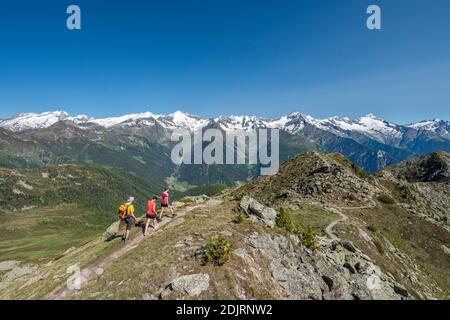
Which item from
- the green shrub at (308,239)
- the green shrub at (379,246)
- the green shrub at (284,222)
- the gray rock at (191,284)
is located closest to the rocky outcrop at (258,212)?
the green shrub at (284,222)

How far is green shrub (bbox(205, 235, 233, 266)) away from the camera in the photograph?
84.1ft

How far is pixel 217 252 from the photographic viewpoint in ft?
84.9

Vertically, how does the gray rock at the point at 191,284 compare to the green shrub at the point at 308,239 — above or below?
above

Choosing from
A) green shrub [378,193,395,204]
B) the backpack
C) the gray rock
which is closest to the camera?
the gray rock

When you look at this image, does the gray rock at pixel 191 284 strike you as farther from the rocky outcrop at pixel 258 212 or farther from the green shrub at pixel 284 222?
the green shrub at pixel 284 222

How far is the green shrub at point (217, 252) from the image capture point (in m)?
25.6

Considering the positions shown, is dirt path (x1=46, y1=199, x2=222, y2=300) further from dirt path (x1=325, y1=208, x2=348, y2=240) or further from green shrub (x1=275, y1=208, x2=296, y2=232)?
dirt path (x1=325, y1=208, x2=348, y2=240)

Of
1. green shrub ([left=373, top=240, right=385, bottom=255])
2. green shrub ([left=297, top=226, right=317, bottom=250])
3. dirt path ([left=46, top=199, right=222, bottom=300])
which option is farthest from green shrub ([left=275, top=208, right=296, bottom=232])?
green shrub ([left=373, top=240, right=385, bottom=255])

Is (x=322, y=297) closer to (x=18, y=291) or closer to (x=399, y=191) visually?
(x=18, y=291)

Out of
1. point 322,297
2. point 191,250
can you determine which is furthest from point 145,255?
point 322,297

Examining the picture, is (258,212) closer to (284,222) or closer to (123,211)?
(284,222)

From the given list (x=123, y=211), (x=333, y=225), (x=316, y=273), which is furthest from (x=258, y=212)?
(x=333, y=225)
